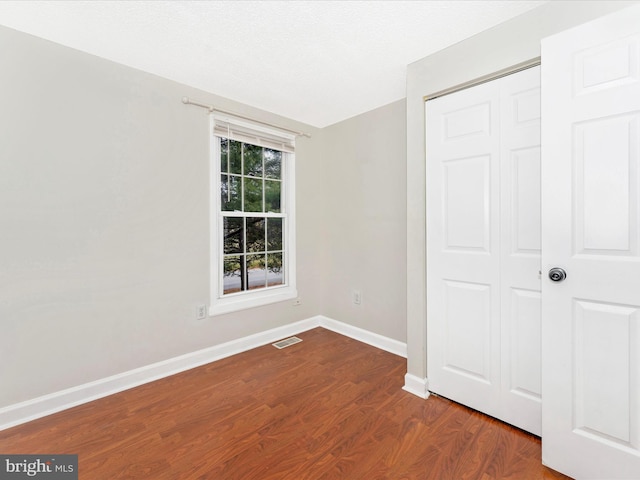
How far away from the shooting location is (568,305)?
142 cm

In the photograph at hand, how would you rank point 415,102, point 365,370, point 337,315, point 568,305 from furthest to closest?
point 337,315
point 365,370
point 415,102
point 568,305

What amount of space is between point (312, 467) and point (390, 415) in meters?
0.66

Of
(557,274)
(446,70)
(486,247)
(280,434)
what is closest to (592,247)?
(557,274)

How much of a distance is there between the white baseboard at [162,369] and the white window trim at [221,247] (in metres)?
0.36

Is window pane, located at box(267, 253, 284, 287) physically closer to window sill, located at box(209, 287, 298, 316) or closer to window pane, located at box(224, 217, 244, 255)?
window sill, located at box(209, 287, 298, 316)

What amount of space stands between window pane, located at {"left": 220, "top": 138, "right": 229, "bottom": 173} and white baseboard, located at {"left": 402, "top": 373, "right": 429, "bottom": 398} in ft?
8.08

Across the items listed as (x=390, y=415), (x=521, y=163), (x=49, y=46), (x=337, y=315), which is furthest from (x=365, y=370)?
(x=49, y=46)

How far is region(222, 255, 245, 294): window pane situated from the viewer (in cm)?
291

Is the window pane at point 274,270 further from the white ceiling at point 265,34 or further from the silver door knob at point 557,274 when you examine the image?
A: the silver door knob at point 557,274

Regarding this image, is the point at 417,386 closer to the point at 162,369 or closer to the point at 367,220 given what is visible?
the point at 367,220

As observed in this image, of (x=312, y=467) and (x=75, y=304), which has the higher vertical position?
(x=75, y=304)

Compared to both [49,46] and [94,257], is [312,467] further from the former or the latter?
[49,46]

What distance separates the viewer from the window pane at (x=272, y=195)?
10.6 ft

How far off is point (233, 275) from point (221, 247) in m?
0.33
